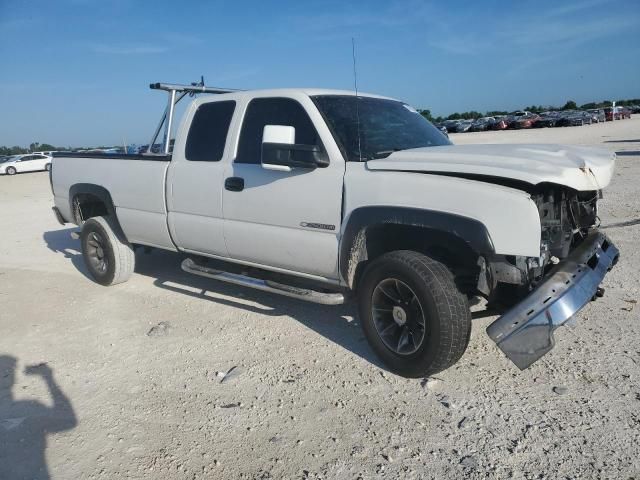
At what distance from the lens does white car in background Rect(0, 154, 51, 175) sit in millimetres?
34625

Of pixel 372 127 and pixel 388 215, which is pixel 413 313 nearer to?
pixel 388 215

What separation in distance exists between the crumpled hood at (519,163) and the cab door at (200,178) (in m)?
1.62

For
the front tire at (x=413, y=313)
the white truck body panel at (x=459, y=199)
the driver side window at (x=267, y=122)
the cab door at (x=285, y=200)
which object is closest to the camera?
the white truck body panel at (x=459, y=199)

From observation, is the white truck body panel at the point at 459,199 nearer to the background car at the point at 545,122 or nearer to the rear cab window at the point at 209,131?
the rear cab window at the point at 209,131

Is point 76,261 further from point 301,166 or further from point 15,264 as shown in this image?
point 301,166

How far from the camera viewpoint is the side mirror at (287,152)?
3533mm

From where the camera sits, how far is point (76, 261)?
735cm

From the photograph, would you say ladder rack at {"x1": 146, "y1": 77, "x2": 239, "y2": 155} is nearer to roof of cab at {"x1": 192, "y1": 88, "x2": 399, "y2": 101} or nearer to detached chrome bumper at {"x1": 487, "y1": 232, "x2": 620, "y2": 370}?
roof of cab at {"x1": 192, "y1": 88, "x2": 399, "y2": 101}

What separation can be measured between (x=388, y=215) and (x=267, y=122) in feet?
4.92

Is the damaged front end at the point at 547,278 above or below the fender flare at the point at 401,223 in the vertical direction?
below

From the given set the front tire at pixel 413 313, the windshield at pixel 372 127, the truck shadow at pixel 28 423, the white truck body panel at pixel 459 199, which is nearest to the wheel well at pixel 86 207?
the truck shadow at pixel 28 423

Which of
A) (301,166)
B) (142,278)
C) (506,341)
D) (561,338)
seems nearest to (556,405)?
(506,341)

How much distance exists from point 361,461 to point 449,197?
5.25 feet

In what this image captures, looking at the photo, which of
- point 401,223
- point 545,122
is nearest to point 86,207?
point 401,223
